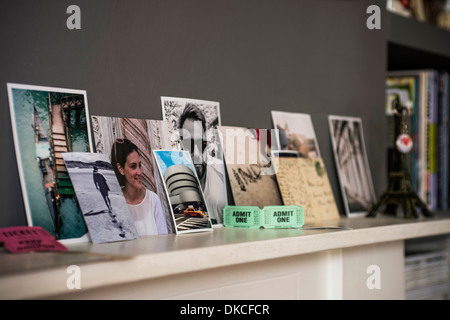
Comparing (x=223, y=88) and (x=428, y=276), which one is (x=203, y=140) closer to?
(x=223, y=88)

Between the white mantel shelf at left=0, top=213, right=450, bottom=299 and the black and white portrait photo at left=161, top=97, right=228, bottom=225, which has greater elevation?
the black and white portrait photo at left=161, top=97, right=228, bottom=225

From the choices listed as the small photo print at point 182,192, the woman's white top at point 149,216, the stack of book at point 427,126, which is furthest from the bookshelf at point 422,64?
the woman's white top at point 149,216

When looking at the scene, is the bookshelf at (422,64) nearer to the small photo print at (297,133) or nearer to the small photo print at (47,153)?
the small photo print at (297,133)

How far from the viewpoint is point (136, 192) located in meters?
1.36

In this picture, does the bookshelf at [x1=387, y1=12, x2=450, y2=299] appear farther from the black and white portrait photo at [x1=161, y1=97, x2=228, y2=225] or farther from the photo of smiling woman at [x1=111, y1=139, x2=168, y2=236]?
the photo of smiling woman at [x1=111, y1=139, x2=168, y2=236]

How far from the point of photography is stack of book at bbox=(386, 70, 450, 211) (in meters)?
2.57

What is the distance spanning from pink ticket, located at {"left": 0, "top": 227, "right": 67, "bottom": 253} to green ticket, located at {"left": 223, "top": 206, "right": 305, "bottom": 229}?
56 cm

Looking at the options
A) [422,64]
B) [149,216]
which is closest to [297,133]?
A: [149,216]

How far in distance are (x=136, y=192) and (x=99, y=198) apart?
137 mm

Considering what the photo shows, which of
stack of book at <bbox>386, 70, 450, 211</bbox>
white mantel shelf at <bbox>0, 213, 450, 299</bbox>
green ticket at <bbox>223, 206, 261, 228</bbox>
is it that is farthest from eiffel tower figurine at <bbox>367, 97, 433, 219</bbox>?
green ticket at <bbox>223, 206, 261, 228</bbox>

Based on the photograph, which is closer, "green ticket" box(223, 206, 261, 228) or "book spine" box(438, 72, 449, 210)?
"green ticket" box(223, 206, 261, 228)

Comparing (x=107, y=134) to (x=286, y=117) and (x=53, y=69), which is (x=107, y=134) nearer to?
(x=53, y=69)
